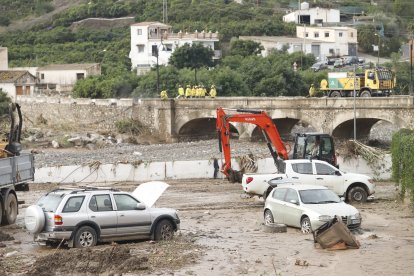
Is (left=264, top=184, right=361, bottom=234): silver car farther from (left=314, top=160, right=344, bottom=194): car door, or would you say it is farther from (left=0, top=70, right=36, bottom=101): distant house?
(left=0, top=70, right=36, bottom=101): distant house

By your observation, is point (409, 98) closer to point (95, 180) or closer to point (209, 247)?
point (95, 180)

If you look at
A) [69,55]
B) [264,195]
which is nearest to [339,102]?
[264,195]

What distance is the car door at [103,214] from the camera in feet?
73.7

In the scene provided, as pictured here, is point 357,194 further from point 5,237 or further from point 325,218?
point 5,237

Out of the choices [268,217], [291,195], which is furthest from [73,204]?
[268,217]

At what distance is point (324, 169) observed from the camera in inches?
1241

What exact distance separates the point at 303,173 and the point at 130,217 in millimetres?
9804

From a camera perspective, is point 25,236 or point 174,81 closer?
point 25,236

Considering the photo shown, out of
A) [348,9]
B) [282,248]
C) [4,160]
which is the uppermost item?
[348,9]

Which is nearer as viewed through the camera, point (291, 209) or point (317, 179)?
point (291, 209)

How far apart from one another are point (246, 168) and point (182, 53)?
52.4 m

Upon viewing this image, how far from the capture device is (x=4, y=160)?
26.5 metres

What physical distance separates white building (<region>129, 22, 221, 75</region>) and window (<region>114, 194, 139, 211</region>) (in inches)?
2938

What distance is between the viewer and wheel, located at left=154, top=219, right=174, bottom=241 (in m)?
23.5
